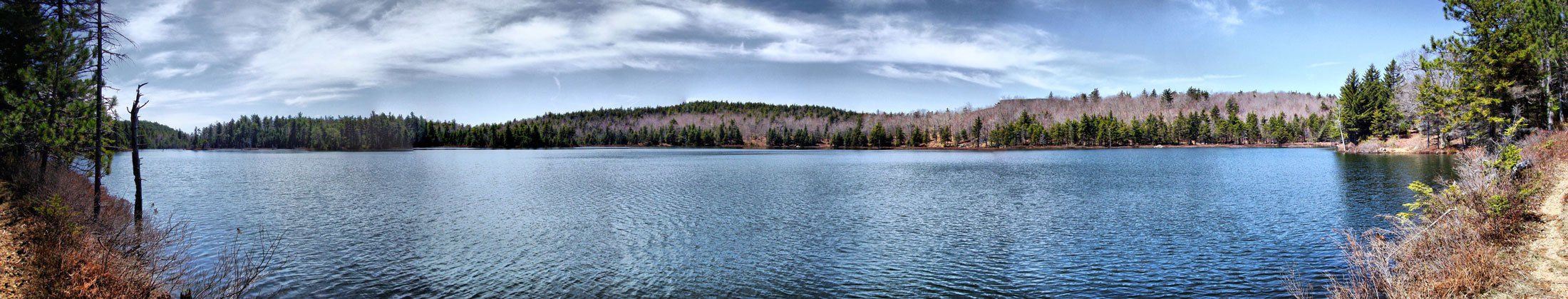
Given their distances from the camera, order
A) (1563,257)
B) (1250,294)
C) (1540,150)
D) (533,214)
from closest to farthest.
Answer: (1563,257) < (1250,294) < (1540,150) < (533,214)

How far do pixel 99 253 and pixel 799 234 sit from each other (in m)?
17.0

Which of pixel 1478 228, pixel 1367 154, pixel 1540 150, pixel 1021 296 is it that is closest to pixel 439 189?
pixel 1021 296

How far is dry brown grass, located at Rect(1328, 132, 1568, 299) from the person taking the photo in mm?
11312

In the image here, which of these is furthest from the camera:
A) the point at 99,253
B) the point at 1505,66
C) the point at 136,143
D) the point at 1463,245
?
the point at 1505,66

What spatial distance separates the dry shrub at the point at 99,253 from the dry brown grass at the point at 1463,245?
21.0 m

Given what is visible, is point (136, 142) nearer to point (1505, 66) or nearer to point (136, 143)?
point (136, 143)

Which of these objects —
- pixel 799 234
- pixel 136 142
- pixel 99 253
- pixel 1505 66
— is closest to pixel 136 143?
pixel 136 142

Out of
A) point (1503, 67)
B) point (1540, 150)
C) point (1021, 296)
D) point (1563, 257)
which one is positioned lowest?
point (1021, 296)

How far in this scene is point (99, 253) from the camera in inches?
536

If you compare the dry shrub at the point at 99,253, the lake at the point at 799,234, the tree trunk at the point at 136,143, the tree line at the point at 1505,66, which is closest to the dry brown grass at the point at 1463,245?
the lake at the point at 799,234

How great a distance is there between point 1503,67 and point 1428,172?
8.50 metres

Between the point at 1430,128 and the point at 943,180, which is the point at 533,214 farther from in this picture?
the point at 1430,128

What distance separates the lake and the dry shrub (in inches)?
37.4

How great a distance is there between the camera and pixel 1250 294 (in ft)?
43.7
